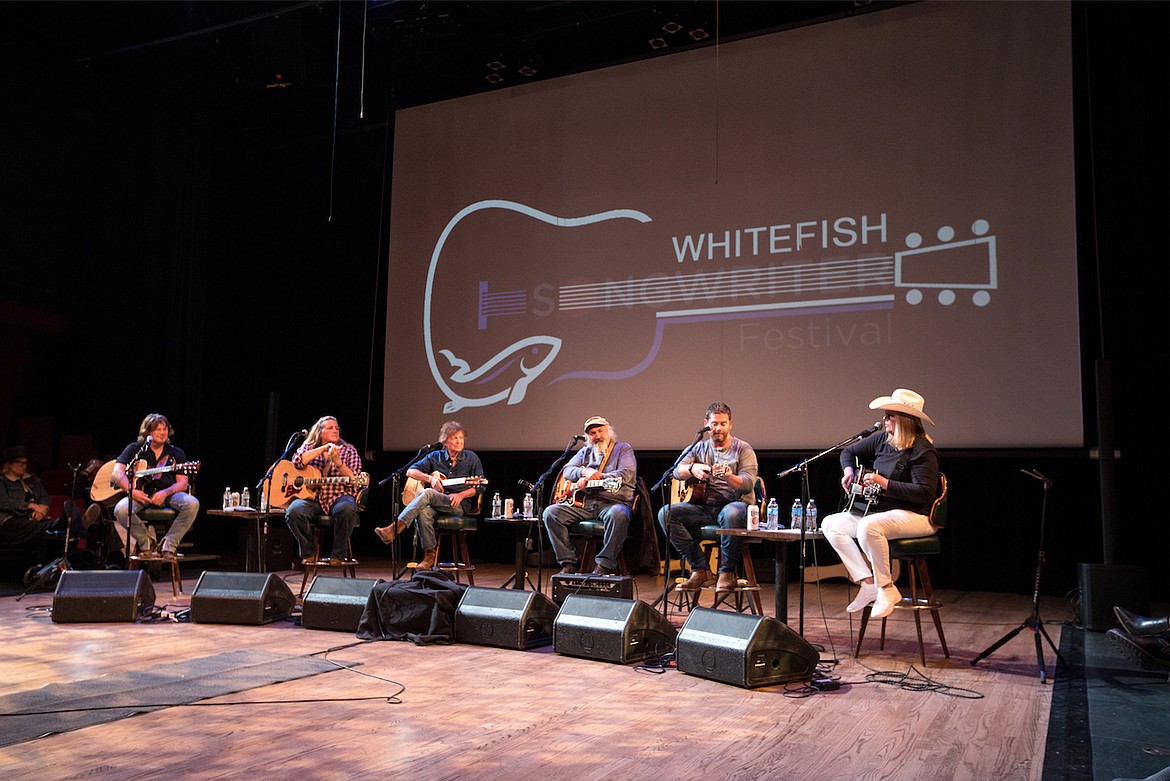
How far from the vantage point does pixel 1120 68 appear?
6.54 meters

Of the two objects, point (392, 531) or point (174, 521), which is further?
point (174, 521)

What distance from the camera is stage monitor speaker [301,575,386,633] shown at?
498cm

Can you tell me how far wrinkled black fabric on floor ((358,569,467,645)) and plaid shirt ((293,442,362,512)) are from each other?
195 centimetres

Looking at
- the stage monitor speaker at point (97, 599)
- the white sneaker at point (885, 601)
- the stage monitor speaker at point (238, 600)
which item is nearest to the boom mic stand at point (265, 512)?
the stage monitor speaker at point (238, 600)

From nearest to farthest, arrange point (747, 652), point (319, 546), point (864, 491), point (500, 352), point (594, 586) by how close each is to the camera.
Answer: point (747, 652) → point (864, 491) → point (594, 586) → point (319, 546) → point (500, 352)

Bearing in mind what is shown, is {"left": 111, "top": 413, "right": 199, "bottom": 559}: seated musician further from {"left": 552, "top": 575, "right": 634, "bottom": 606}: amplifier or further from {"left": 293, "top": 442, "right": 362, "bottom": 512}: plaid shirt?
{"left": 552, "top": 575, "right": 634, "bottom": 606}: amplifier

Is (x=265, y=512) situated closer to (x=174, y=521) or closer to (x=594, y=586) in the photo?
(x=174, y=521)

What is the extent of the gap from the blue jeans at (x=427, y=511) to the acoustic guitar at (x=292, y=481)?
570mm

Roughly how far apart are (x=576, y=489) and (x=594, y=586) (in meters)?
1.06

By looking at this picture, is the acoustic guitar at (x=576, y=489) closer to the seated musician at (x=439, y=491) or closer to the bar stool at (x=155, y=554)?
the seated musician at (x=439, y=491)

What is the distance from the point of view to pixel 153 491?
6895mm

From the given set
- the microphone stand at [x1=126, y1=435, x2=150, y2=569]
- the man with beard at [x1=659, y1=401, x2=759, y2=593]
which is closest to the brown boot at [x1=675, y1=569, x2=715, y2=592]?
the man with beard at [x1=659, y1=401, x2=759, y2=593]

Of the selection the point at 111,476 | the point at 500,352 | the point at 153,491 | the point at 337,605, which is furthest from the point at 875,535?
the point at 111,476

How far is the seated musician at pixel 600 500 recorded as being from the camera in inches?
231
